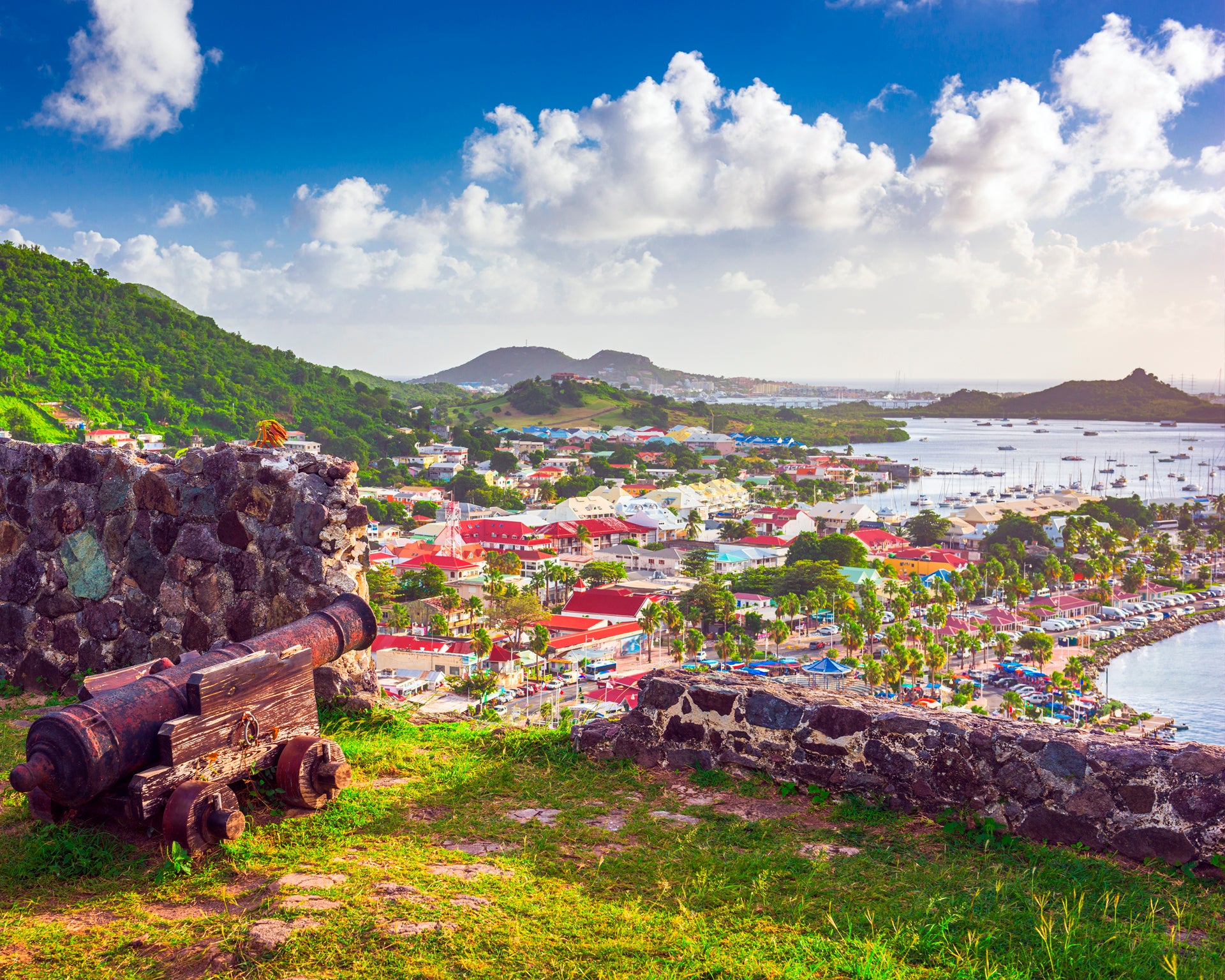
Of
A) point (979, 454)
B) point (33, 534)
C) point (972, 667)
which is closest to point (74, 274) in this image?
point (972, 667)

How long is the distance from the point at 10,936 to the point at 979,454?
140241 millimetres

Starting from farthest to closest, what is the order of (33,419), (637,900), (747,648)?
(33,419)
(747,648)
(637,900)

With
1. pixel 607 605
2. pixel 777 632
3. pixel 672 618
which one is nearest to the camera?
pixel 672 618

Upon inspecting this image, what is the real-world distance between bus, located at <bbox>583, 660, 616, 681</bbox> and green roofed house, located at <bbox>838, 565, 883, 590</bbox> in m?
17.6

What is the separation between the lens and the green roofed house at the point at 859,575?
47.6 m

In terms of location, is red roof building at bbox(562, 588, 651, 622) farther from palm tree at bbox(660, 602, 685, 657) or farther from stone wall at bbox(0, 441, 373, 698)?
stone wall at bbox(0, 441, 373, 698)

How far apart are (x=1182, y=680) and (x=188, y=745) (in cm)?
4224

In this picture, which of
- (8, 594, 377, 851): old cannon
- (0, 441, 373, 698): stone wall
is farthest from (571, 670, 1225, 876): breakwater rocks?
(0, 441, 373, 698): stone wall

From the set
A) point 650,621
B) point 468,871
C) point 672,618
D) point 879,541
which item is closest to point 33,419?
point 650,621

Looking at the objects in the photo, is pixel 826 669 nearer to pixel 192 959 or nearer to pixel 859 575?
pixel 859 575

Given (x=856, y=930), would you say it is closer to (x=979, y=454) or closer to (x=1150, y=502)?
(x=1150, y=502)

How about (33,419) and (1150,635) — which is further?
(33,419)

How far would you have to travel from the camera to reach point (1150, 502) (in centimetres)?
8300

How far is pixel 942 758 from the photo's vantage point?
334cm
